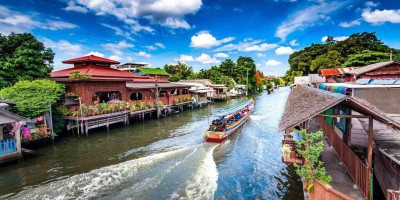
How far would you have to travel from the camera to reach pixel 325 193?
5.37 m

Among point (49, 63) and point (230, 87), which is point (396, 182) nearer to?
point (49, 63)

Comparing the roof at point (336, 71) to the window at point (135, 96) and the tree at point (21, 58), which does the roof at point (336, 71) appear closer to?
the window at point (135, 96)

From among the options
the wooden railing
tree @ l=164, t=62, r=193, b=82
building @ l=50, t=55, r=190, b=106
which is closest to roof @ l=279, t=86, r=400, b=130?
the wooden railing

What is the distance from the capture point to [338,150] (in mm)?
9117

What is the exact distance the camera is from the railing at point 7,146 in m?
13.3

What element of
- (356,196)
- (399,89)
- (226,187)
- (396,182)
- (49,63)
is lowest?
(226,187)

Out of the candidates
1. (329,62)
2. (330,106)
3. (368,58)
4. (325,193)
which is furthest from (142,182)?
(329,62)

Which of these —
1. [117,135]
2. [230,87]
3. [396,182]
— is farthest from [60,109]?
[230,87]

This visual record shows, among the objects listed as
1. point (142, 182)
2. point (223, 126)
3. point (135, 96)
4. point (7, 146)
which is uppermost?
point (135, 96)

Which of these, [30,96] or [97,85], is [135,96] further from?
[30,96]

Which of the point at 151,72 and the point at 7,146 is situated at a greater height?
the point at 151,72

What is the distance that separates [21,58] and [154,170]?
16.8m

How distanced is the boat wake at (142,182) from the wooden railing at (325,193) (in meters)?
4.95

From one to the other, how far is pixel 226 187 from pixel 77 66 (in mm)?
25601
